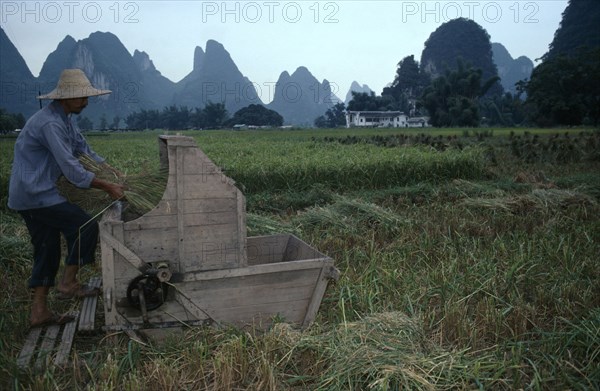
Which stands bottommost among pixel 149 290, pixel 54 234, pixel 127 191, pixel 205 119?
pixel 149 290

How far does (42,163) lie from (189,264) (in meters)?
1.23

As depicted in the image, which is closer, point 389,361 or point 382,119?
point 389,361

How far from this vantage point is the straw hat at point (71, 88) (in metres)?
3.39

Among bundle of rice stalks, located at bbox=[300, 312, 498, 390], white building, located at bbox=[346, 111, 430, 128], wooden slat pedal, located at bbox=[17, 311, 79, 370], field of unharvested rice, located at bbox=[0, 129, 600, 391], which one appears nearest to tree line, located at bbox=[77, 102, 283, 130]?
white building, located at bbox=[346, 111, 430, 128]

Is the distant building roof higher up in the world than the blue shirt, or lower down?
higher up

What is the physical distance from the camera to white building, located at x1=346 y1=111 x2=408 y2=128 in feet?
221

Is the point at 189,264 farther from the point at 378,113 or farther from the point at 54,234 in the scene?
the point at 378,113

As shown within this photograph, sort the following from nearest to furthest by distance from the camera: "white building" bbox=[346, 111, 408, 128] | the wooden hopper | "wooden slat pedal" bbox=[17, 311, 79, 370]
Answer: "wooden slat pedal" bbox=[17, 311, 79, 370]
the wooden hopper
"white building" bbox=[346, 111, 408, 128]

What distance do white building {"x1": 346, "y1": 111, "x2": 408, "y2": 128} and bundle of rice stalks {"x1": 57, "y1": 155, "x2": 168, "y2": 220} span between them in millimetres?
64263

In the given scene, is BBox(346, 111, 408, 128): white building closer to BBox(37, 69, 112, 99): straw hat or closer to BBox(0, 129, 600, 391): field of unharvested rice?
BBox(0, 129, 600, 391): field of unharvested rice

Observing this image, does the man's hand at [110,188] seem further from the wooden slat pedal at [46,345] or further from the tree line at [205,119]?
the tree line at [205,119]

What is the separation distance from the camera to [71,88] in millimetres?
3418

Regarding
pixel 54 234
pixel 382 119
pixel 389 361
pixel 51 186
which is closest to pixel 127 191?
pixel 51 186

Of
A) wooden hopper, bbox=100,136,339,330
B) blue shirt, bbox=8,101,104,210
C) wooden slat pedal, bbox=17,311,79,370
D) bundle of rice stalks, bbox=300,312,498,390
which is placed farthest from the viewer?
blue shirt, bbox=8,101,104,210
